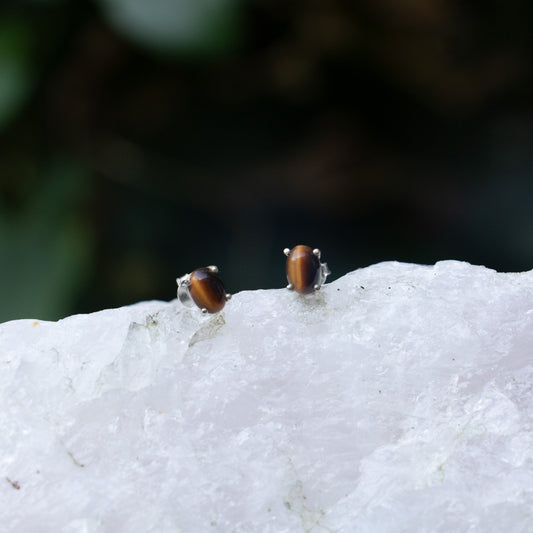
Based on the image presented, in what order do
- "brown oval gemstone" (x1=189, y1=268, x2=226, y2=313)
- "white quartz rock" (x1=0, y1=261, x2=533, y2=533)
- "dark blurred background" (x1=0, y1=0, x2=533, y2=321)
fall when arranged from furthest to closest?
"dark blurred background" (x1=0, y1=0, x2=533, y2=321), "brown oval gemstone" (x1=189, y1=268, x2=226, y2=313), "white quartz rock" (x1=0, y1=261, x2=533, y2=533)

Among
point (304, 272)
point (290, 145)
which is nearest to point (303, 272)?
point (304, 272)

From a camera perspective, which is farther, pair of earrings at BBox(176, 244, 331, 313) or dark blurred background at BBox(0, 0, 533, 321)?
dark blurred background at BBox(0, 0, 533, 321)

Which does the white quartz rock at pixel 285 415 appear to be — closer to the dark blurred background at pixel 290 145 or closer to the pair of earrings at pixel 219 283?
the pair of earrings at pixel 219 283

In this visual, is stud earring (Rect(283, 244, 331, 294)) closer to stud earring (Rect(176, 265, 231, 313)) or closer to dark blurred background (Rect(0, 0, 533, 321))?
stud earring (Rect(176, 265, 231, 313))

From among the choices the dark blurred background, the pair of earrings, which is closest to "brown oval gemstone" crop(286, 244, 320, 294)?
the pair of earrings

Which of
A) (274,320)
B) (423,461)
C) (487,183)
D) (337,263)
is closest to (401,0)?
(487,183)

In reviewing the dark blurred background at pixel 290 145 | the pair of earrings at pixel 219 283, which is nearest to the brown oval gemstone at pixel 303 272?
the pair of earrings at pixel 219 283

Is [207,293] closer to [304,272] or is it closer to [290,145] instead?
[304,272]

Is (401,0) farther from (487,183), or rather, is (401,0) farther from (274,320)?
(274,320)
